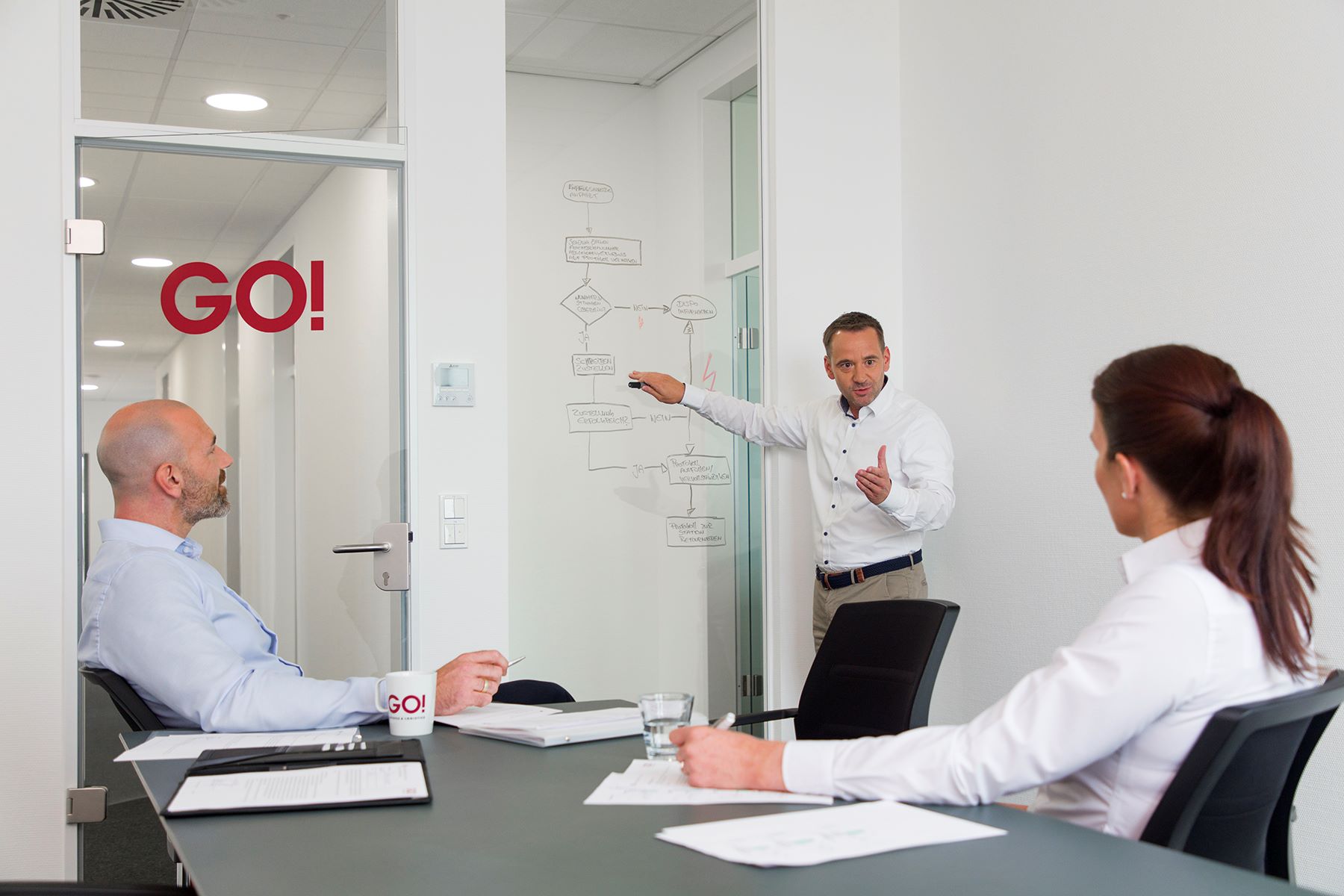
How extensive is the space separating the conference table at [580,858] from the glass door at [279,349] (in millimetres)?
2293

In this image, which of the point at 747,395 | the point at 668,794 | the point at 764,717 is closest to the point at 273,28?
the point at 747,395

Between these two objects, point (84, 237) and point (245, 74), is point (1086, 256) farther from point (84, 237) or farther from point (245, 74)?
point (84, 237)

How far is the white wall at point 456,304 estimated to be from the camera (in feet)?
12.7

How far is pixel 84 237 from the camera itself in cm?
354

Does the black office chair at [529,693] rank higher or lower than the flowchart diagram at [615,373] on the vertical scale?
lower

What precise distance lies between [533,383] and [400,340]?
1.54 feet

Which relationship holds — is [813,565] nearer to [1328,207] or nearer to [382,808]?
[1328,207]

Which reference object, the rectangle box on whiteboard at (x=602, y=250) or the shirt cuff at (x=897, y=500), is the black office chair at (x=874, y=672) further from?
the rectangle box on whiteboard at (x=602, y=250)

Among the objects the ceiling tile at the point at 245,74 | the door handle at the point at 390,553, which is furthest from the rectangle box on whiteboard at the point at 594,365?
the ceiling tile at the point at 245,74

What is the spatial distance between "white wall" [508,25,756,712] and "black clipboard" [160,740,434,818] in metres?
2.18

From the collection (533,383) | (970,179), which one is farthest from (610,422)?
(970,179)

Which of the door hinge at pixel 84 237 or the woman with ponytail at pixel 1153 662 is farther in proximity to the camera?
the door hinge at pixel 84 237

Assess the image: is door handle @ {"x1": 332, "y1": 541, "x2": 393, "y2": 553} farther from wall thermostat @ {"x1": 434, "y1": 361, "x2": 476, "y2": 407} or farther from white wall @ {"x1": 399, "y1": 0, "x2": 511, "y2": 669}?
wall thermostat @ {"x1": 434, "y1": 361, "x2": 476, "y2": 407}

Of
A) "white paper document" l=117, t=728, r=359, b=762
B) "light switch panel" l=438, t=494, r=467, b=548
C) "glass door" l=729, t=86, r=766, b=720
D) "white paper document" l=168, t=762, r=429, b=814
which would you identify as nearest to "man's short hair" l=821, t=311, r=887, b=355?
"glass door" l=729, t=86, r=766, b=720
